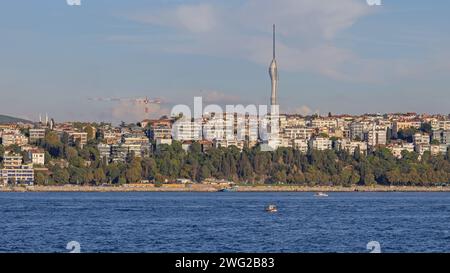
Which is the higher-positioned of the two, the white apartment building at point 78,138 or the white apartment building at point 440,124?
the white apartment building at point 440,124

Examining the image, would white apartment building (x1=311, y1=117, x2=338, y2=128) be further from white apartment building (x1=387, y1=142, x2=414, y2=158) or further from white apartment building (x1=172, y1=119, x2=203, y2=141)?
white apartment building (x1=172, y1=119, x2=203, y2=141)

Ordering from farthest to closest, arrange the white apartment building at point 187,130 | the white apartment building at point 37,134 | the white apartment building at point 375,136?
the white apartment building at point 375,136 → the white apartment building at point 187,130 → the white apartment building at point 37,134

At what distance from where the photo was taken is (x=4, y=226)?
31.9m

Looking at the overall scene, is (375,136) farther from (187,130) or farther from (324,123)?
(187,130)

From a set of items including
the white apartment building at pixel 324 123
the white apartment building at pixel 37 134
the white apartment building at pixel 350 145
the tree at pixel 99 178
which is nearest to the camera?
the tree at pixel 99 178

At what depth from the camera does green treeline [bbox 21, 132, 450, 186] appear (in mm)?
117500

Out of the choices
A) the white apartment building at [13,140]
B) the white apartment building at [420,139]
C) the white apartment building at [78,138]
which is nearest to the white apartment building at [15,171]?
the white apartment building at [78,138]

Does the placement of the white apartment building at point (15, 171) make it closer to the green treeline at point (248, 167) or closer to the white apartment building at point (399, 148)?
the green treeline at point (248, 167)

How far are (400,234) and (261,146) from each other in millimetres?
101557

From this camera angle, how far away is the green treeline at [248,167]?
118m

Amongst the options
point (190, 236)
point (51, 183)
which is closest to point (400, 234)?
point (190, 236)

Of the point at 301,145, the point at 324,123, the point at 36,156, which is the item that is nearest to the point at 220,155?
the point at 301,145

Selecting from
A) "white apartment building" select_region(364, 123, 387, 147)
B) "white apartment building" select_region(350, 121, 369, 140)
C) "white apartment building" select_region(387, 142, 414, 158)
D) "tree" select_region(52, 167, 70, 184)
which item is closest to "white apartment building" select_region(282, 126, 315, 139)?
"white apartment building" select_region(350, 121, 369, 140)
